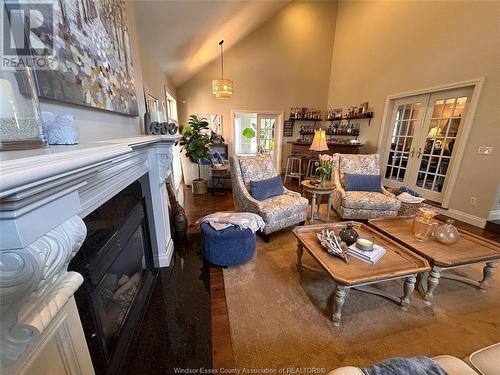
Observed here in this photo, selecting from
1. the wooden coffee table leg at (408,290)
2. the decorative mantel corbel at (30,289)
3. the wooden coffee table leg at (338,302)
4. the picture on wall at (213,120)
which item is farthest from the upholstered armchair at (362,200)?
the picture on wall at (213,120)

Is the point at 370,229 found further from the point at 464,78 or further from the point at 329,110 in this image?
the point at 329,110

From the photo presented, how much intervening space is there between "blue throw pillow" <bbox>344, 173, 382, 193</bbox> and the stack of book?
1595mm

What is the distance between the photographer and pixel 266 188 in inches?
106

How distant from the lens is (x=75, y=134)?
29.5 inches

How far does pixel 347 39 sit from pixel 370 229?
5.54 metres

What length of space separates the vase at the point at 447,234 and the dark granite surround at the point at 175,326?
2.03 m

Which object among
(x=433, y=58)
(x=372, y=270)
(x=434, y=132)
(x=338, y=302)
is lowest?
(x=338, y=302)

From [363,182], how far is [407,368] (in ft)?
8.93

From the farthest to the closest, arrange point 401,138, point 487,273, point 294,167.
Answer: point 294,167 → point 401,138 → point 487,273

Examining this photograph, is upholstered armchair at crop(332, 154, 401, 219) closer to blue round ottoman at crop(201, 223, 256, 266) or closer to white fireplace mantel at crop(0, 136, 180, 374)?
blue round ottoman at crop(201, 223, 256, 266)

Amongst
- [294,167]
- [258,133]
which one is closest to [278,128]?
[258,133]

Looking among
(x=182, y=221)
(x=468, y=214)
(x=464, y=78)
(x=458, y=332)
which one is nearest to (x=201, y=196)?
(x=182, y=221)

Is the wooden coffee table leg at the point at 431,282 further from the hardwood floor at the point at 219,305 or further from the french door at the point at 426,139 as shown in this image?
the french door at the point at 426,139

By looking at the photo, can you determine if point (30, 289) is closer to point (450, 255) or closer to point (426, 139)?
point (450, 255)
